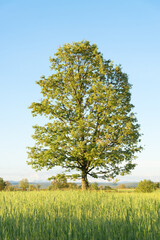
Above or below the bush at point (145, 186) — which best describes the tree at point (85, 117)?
above

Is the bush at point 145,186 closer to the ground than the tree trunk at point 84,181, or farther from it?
closer to the ground

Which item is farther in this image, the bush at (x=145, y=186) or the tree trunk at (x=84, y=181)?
the bush at (x=145, y=186)

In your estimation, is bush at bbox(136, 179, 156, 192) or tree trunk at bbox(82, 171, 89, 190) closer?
tree trunk at bbox(82, 171, 89, 190)

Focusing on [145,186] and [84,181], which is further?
[145,186]

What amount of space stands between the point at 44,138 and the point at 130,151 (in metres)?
7.28

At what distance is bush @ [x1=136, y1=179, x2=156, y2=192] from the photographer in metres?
21.6

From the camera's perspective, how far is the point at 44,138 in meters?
20.0

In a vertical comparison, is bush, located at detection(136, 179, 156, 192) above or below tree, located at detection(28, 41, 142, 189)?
below

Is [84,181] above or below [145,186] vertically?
above

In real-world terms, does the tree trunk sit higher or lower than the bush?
higher

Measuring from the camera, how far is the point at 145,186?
2173cm

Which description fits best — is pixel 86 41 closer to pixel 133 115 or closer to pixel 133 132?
pixel 133 115

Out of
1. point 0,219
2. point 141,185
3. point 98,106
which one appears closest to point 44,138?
point 98,106

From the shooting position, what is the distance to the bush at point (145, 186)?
21623 mm
